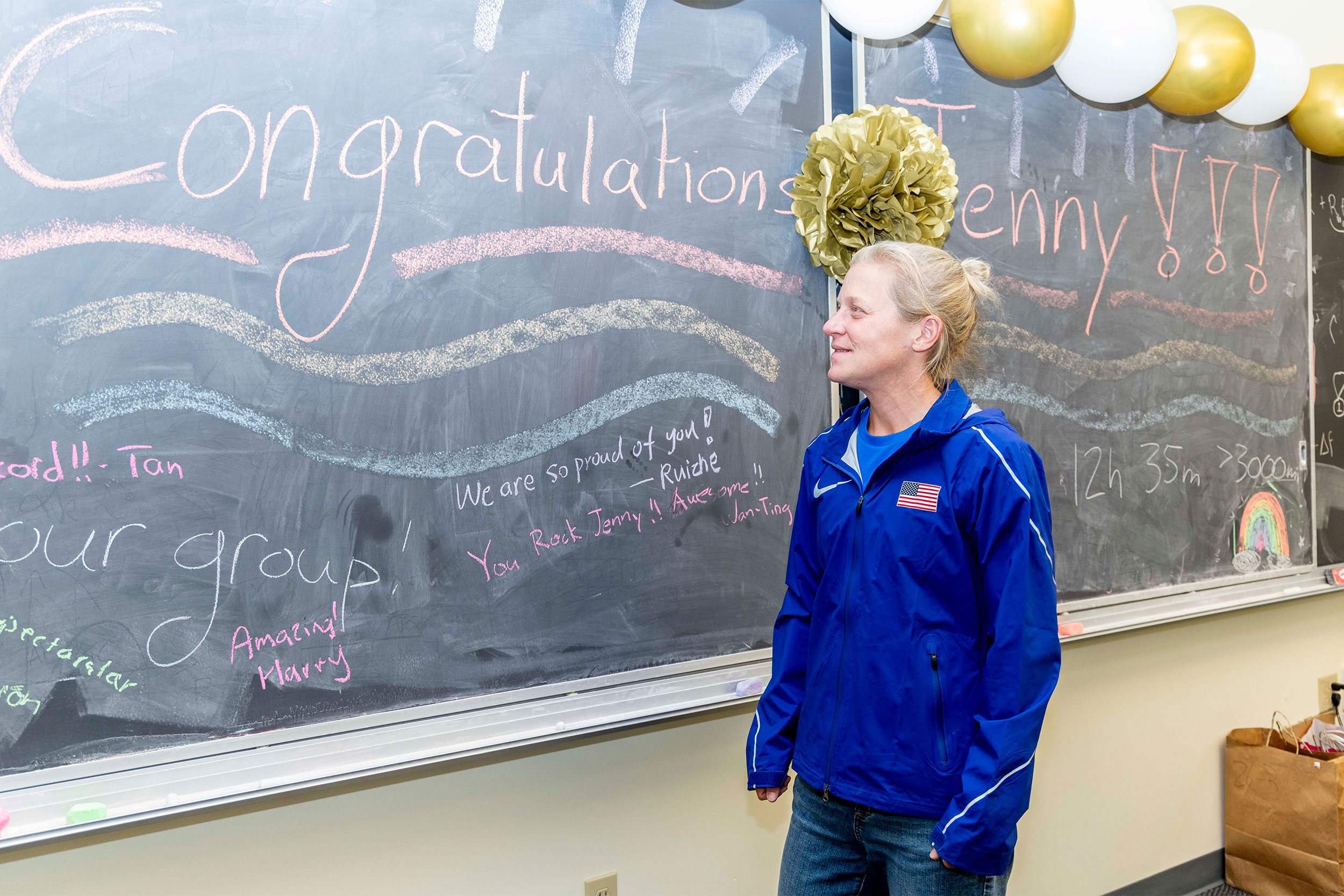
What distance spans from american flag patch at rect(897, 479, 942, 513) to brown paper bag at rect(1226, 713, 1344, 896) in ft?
5.58

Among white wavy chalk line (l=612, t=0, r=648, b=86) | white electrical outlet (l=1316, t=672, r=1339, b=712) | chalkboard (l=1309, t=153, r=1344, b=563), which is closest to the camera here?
white wavy chalk line (l=612, t=0, r=648, b=86)

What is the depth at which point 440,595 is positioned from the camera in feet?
4.58

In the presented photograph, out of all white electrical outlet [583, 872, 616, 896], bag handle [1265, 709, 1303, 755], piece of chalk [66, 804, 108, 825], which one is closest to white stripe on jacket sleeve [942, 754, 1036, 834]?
white electrical outlet [583, 872, 616, 896]

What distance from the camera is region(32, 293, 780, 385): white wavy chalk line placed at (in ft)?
3.92

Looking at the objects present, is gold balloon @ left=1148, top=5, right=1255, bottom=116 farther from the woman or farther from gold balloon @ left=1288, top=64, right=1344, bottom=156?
the woman

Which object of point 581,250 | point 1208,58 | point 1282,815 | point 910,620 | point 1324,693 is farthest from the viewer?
point 1324,693

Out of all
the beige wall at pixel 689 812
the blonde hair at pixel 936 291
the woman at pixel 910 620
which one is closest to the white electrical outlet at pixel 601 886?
the beige wall at pixel 689 812

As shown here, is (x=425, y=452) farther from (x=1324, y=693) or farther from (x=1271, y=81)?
(x=1324, y=693)

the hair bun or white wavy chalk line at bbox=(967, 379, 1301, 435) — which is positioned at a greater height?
the hair bun

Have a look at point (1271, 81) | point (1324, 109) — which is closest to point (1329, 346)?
point (1324, 109)

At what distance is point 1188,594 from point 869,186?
143 centimetres

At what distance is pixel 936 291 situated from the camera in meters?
1.27

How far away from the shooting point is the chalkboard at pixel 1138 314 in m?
1.94

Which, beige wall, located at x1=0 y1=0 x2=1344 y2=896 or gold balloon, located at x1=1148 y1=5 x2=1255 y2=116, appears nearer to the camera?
beige wall, located at x1=0 y1=0 x2=1344 y2=896
